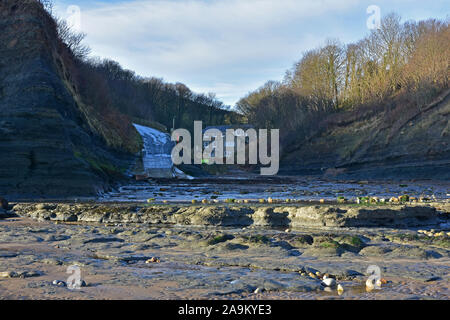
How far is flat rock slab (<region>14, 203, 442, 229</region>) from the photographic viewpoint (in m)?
12.3

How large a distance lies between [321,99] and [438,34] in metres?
25.8

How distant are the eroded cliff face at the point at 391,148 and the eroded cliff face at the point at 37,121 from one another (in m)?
25.0

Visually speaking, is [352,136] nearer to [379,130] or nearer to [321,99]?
[379,130]

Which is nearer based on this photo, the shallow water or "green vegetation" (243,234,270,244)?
"green vegetation" (243,234,270,244)

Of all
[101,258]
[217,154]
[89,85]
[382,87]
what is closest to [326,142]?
[382,87]

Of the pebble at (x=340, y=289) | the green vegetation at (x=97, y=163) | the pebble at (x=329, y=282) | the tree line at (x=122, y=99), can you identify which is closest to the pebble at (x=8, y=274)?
the pebble at (x=329, y=282)

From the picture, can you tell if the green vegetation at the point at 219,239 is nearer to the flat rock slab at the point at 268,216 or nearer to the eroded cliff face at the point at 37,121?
the flat rock slab at the point at 268,216

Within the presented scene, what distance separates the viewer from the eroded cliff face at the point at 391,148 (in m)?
39.4

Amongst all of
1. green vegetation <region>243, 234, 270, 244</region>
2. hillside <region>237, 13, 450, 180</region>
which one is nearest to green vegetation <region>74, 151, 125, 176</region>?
green vegetation <region>243, 234, 270, 244</region>

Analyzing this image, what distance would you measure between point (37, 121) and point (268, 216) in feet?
57.7

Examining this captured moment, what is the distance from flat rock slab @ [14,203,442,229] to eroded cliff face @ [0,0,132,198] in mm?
8069

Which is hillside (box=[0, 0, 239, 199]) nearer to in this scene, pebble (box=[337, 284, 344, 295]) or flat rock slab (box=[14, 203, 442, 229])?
flat rock slab (box=[14, 203, 442, 229])

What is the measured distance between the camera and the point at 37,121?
25.8 m

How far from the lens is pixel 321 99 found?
258ft
